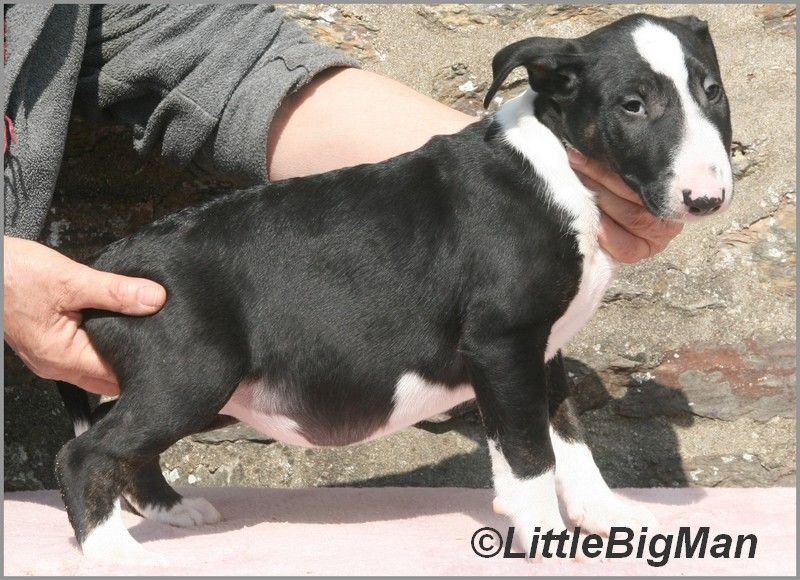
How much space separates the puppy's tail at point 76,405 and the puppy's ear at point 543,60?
4.54ft

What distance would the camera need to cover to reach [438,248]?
2.75 meters

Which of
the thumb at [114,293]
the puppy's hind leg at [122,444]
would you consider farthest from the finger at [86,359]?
the puppy's hind leg at [122,444]

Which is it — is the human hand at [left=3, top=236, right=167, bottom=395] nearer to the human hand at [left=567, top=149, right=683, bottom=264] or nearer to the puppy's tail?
the puppy's tail

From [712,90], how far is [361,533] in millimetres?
1369

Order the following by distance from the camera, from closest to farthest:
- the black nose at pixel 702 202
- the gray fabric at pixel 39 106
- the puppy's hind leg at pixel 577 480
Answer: the black nose at pixel 702 202
the puppy's hind leg at pixel 577 480
the gray fabric at pixel 39 106

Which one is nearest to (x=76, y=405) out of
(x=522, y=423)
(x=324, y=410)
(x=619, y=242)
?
(x=324, y=410)

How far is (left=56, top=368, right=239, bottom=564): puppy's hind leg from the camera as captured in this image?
8.67ft

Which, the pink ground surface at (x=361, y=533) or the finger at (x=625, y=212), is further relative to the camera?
the finger at (x=625, y=212)

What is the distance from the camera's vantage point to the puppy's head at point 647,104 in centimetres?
249

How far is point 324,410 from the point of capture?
2893 mm

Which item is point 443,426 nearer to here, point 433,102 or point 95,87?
point 433,102

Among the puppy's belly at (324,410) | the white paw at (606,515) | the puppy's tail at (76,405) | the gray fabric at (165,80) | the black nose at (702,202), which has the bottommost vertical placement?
the puppy's tail at (76,405)

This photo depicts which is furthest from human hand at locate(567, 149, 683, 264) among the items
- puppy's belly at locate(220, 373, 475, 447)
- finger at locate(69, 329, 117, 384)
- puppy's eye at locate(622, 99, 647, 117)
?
finger at locate(69, 329, 117, 384)

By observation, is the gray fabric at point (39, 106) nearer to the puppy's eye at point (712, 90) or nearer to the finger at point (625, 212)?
the finger at point (625, 212)
